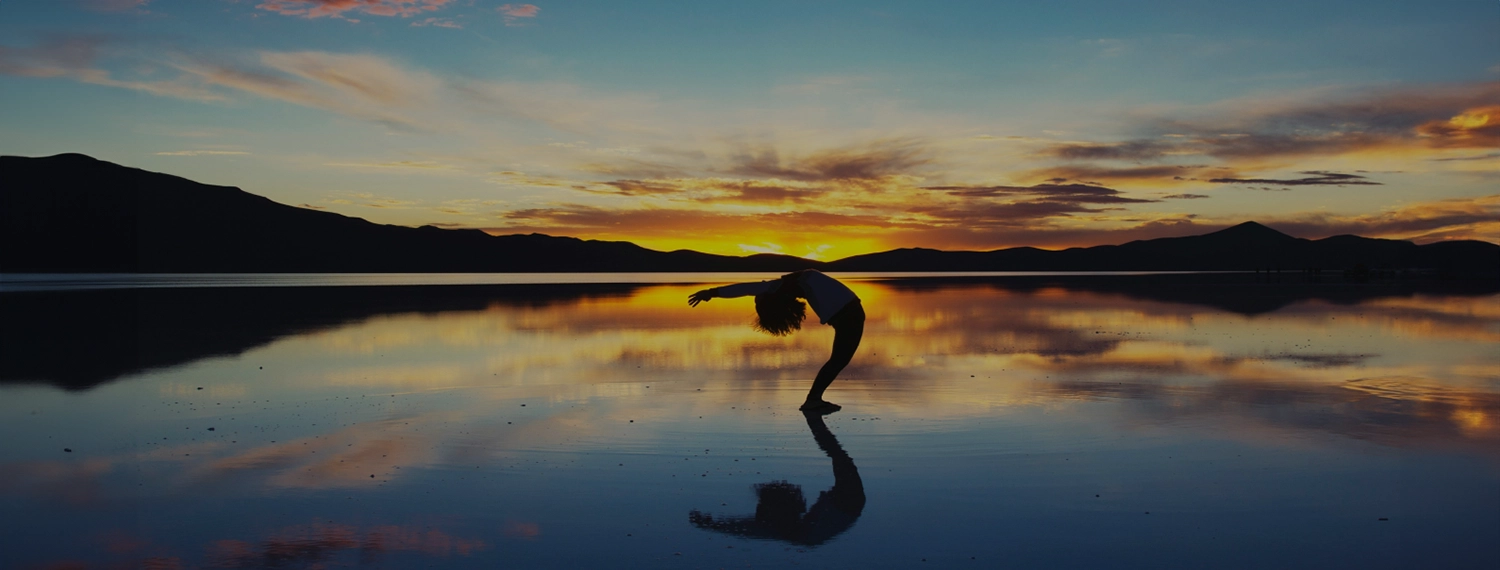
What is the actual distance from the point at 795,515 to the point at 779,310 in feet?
17.7

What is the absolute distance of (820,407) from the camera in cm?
1133

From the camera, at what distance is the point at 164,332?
77.3ft

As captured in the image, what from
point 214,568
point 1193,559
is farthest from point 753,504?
point 214,568

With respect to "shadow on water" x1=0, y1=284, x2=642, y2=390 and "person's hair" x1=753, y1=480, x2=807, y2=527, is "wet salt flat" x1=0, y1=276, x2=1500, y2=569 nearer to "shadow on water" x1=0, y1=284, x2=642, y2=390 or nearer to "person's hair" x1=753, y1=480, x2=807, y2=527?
"person's hair" x1=753, y1=480, x2=807, y2=527

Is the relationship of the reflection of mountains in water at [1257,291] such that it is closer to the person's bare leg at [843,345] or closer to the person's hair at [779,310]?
the person's bare leg at [843,345]

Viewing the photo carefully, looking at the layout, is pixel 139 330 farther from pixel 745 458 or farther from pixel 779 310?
pixel 745 458

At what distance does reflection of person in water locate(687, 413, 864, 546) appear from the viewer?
6.28 m

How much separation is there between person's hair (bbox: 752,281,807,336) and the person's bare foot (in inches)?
39.1

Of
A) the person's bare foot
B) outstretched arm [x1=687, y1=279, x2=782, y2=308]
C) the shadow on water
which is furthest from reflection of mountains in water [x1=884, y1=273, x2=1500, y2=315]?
the shadow on water

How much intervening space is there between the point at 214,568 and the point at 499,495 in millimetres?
2092

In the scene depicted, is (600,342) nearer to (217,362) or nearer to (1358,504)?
(217,362)

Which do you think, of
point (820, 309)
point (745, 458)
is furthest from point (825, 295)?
point (745, 458)

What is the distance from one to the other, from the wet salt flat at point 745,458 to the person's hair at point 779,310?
108 cm

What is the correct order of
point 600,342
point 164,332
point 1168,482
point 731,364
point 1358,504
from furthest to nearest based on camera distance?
1. point 164,332
2. point 600,342
3. point 731,364
4. point 1168,482
5. point 1358,504
